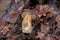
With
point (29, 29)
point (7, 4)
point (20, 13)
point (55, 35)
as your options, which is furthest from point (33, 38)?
point (7, 4)

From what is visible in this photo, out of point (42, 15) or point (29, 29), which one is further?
point (42, 15)

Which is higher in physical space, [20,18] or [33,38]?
[20,18]

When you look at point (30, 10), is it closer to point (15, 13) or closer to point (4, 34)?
point (15, 13)

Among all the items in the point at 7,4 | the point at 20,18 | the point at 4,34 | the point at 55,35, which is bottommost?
the point at 55,35

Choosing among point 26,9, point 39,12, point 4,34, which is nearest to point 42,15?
point 39,12

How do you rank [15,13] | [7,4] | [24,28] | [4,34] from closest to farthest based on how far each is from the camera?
[24,28], [4,34], [15,13], [7,4]

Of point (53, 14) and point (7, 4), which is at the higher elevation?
point (7, 4)

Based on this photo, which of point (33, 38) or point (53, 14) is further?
point (53, 14)

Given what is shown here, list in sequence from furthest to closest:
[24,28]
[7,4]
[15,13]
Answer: [7,4] < [15,13] < [24,28]

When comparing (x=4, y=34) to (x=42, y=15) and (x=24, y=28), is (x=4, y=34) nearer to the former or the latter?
(x=24, y=28)

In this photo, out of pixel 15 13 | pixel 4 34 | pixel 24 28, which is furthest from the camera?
pixel 15 13
